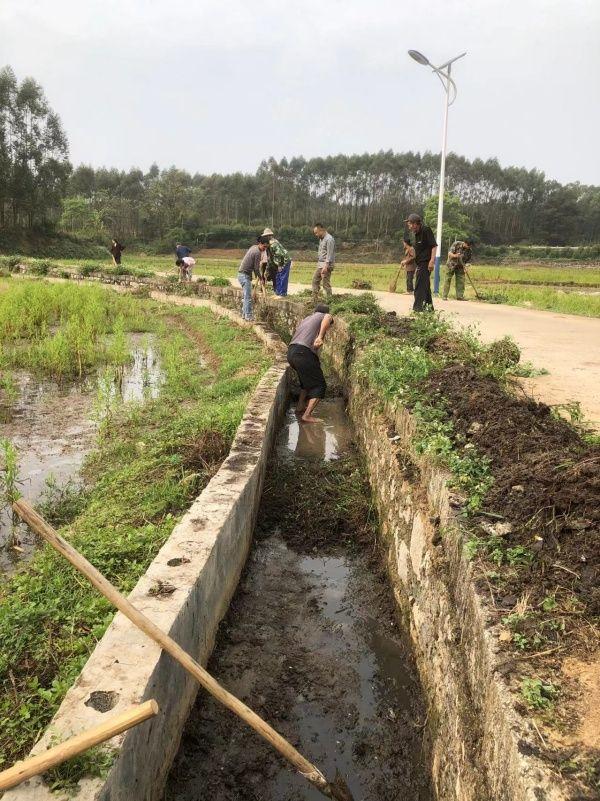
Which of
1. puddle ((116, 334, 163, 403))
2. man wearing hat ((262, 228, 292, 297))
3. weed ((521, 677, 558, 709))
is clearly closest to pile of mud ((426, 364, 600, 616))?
weed ((521, 677, 558, 709))

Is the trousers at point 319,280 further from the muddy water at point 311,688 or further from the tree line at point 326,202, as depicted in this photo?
the tree line at point 326,202

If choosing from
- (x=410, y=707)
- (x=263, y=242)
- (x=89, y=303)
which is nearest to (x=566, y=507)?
(x=410, y=707)

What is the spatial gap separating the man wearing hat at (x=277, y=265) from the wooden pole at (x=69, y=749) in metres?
11.5

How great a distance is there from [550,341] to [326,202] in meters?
64.8

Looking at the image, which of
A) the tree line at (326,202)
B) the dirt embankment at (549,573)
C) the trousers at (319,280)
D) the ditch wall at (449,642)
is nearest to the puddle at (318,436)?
the ditch wall at (449,642)

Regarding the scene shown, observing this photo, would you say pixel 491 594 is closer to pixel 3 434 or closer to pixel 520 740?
pixel 520 740

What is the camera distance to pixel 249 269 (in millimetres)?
11297

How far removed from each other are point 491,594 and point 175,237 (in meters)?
50.3

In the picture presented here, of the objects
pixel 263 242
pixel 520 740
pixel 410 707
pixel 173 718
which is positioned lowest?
pixel 410 707

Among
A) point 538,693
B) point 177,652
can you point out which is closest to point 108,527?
point 177,652

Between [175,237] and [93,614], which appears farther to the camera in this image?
[175,237]

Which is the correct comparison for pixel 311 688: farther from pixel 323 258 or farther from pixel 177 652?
pixel 323 258

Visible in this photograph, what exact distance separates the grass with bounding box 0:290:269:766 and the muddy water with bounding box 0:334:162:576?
249 mm

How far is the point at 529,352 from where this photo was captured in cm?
710
